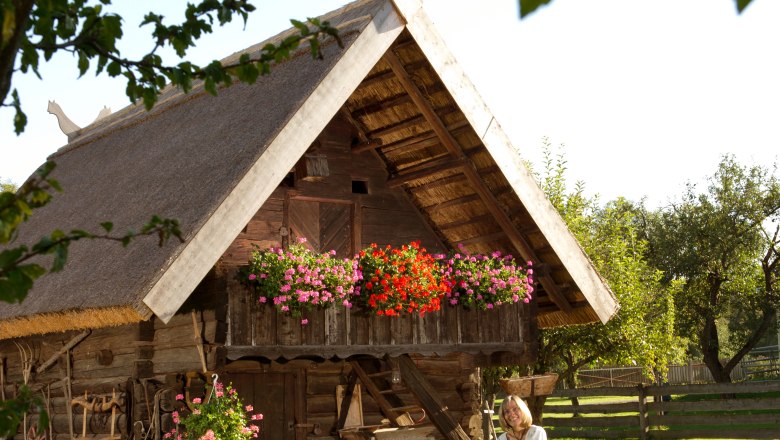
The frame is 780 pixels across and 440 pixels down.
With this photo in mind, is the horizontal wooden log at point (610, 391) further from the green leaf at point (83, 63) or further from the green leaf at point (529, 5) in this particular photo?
the green leaf at point (529, 5)

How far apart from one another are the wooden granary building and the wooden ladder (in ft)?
0.08

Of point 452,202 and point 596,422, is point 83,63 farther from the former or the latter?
point 596,422

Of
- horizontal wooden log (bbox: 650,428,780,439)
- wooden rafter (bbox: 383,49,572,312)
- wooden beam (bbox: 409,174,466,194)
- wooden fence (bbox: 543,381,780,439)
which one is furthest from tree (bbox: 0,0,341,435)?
horizontal wooden log (bbox: 650,428,780,439)

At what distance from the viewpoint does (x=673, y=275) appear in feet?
110

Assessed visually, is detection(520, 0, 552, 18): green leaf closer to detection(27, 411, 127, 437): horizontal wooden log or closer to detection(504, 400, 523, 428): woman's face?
detection(504, 400, 523, 428): woman's face

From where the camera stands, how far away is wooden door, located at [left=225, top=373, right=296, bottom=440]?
36.2ft

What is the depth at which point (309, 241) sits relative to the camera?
11.1m

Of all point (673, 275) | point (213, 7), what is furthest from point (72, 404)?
point (673, 275)

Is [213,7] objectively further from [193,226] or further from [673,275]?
[673,275]

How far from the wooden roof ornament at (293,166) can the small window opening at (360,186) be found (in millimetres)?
300

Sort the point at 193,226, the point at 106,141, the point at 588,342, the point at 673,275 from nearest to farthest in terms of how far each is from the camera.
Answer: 1. the point at 193,226
2. the point at 106,141
3. the point at 588,342
4. the point at 673,275

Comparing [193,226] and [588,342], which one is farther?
[588,342]

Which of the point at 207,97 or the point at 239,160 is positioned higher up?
the point at 207,97

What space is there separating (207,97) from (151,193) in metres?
2.31
